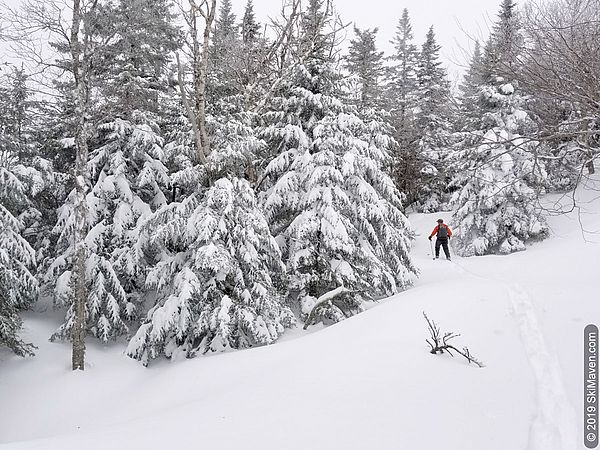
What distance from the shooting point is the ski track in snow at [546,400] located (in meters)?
4.32

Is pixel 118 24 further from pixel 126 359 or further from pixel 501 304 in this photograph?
pixel 501 304

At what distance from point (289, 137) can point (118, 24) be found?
18.4ft

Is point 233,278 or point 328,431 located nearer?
point 328,431

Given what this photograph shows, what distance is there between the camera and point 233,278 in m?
10.2

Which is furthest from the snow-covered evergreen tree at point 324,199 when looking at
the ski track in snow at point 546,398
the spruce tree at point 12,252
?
the spruce tree at point 12,252

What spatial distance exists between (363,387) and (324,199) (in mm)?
6528

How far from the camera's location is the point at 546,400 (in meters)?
5.03

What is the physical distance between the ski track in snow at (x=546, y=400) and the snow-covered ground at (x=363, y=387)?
0.02m

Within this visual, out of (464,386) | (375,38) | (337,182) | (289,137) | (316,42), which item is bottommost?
(464,386)

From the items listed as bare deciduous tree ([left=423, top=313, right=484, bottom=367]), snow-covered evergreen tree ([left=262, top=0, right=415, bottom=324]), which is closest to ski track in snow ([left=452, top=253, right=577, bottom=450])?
bare deciduous tree ([left=423, top=313, right=484, bottom=367])

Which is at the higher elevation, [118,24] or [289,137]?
[118,24]

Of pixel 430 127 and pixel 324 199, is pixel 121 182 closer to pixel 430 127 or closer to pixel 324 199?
pixel 324 199

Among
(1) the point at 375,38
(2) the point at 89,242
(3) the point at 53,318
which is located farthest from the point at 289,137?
(1) the point at 375,38

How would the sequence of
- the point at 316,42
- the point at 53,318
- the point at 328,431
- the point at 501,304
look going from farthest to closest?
the point at 53,318
the point at 316,42
the point at 501,304
the point at 328,431
